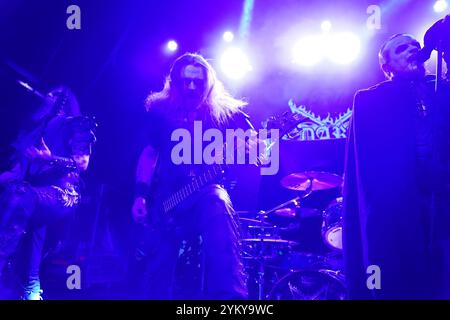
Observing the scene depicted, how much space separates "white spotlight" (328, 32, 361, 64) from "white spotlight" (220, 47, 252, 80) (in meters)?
0.81

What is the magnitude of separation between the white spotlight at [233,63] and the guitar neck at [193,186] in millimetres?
1667

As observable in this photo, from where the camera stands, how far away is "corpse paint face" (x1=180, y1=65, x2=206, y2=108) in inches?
94.1

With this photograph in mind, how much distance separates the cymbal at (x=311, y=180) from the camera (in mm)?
3059

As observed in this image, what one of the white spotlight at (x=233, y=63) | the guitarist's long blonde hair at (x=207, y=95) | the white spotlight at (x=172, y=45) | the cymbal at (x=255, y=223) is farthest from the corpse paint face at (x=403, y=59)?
the white spotlight at (x=172, y=45)

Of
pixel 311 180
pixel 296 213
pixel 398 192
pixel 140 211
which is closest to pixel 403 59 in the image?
pixel 398 192

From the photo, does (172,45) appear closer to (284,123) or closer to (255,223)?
(284,123)

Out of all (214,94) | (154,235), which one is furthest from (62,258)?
(214,94)

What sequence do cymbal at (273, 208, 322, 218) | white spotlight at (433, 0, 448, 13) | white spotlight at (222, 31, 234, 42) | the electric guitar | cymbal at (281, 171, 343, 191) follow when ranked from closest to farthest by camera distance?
the electric guitar
white spotlight at (433, 0, 448, 13)
cymbal at (281, 171, 343, 191)
cymbal at (273, 208, 322, 218)
white spotlight at (222, 31, 234, 42)

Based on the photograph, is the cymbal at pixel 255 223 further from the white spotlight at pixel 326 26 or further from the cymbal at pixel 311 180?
the white spotlight at pixel 326 26

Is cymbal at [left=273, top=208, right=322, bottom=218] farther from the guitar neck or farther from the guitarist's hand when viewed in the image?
the guitarist's hand

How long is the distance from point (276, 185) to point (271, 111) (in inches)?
31.3

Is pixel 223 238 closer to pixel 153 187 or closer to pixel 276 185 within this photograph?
pixel 153 187

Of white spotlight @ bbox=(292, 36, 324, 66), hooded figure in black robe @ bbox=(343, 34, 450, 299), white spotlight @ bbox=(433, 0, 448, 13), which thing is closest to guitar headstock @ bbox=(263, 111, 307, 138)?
hooded figure in black robe @ bbox=(343, 34, 450, 299)

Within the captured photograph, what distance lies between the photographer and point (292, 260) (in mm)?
3016
